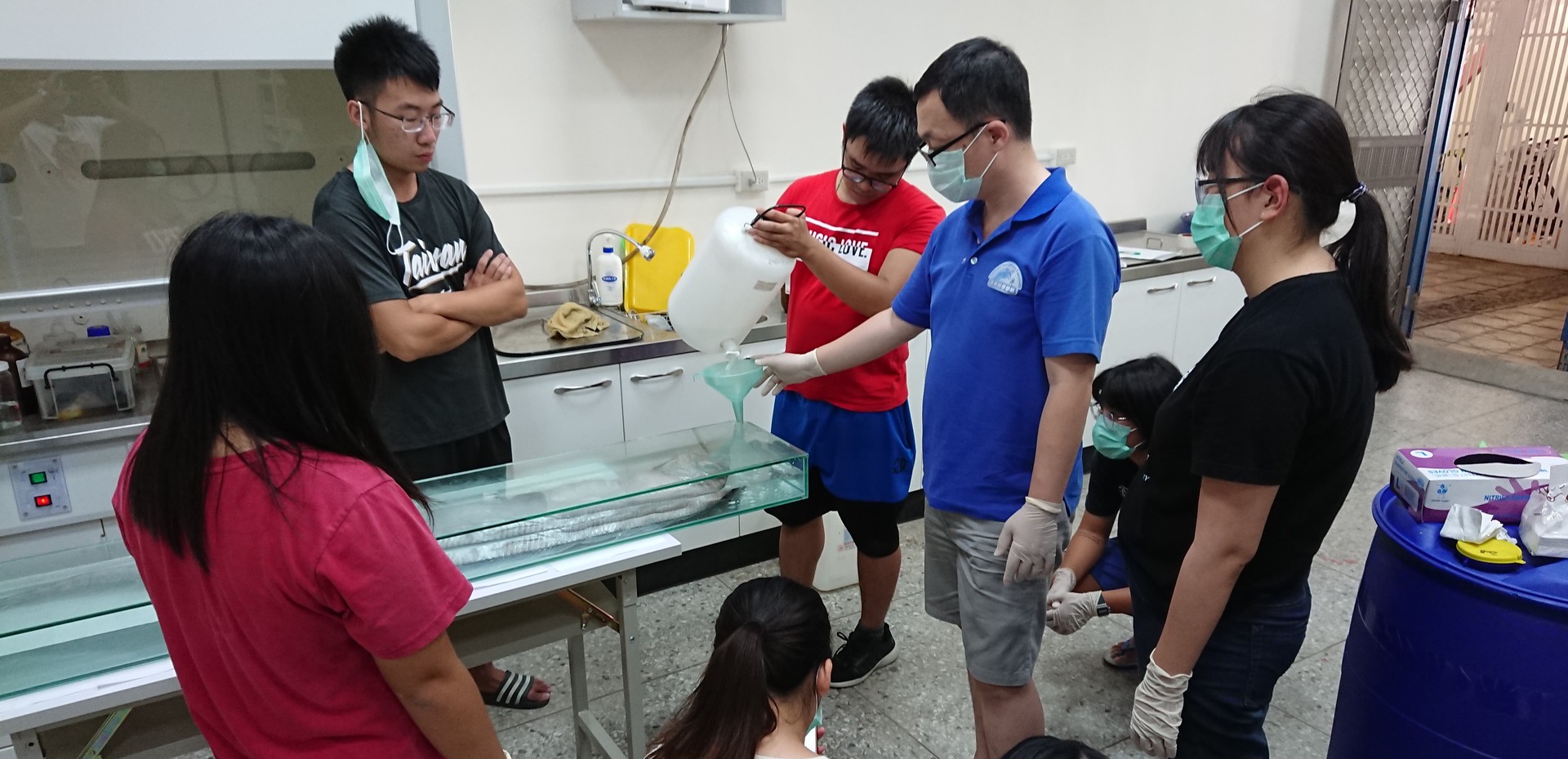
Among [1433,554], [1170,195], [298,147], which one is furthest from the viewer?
[1170,195]

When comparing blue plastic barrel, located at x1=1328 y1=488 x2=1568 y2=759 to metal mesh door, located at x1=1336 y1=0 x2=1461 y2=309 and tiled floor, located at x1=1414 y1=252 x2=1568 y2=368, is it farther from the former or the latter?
tiled floor, located at x1=1414 y1=252 x2=1568 y2=368

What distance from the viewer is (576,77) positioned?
2.76 meters

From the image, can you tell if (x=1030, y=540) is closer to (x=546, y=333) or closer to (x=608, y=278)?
(x=546, y=333)

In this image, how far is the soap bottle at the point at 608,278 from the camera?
282 centimetres

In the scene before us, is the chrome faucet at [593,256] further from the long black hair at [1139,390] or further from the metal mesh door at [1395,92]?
the metal mesh door at [1395,92]

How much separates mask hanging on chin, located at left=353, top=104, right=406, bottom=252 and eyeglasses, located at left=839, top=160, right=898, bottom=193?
919 mm

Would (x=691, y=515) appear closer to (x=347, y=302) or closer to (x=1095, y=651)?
(x=347, y=302)

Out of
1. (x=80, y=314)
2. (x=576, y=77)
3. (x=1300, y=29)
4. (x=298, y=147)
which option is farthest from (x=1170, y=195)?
(x=80, y=314)

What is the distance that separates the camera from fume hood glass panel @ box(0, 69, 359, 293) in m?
2.23

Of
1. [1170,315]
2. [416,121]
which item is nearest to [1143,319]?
[1170,315]

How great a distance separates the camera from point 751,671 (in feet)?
4.04

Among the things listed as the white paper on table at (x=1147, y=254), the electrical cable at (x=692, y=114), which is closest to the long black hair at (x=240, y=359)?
the electrical cable at (x=692, y=114)

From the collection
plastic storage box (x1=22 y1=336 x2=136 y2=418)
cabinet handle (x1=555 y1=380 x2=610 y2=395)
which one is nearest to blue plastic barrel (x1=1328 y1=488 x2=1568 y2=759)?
cabinet handle (x1=555 y1=380 x2=610 y2=395)

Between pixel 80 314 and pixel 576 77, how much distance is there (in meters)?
1.41
